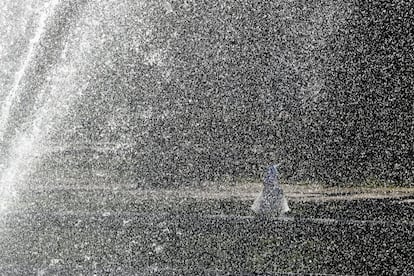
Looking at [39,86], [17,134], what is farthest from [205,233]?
[39,86]

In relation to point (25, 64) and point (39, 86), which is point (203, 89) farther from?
Result: point (25, 64)

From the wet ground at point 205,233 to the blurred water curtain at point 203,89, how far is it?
0.34 meters

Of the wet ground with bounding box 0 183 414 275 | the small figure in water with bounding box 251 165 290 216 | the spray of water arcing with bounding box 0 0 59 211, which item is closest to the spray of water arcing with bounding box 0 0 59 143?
the spray of water arcing with bounding box 0 0 59 211

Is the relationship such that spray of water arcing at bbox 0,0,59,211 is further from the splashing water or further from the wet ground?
the wet ground

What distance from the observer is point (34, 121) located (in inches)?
192

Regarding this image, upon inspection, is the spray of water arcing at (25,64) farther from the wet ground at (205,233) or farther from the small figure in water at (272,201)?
the small figure in water at (272,201)

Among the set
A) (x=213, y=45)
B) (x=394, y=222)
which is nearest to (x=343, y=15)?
(x=213, y=45)

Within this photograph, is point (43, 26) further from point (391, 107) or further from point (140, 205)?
point (391, 107)

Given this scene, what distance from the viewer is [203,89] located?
539 centimetres

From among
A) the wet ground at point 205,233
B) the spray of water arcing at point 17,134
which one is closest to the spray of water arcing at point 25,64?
the spray of water arcing at point 17,134

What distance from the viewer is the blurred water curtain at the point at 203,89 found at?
493 cm

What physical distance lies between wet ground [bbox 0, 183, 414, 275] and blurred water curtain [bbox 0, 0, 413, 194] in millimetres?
337

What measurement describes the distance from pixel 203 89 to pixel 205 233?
1.78m

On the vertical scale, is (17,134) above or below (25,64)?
below
